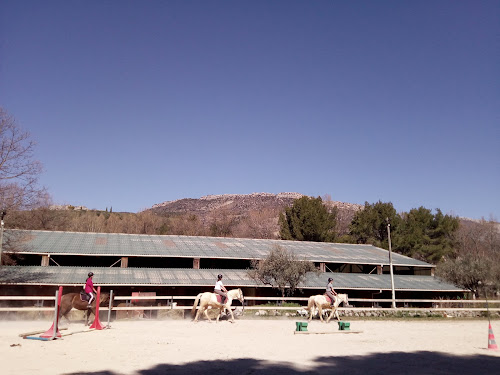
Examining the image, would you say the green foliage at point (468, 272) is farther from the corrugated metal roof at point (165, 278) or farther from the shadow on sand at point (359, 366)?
the shadow on sand at point (359, 366)

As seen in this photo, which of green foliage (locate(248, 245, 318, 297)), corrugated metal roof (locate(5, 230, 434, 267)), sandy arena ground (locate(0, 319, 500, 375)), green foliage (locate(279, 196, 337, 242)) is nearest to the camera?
sandy arena ground (locate(0, 319, 500, 375))

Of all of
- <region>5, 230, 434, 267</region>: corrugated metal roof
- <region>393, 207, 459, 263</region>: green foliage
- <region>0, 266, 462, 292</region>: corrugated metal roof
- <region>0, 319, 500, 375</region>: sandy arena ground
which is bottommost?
<region>0, 319, 500, 375</region>: sandy arena ground

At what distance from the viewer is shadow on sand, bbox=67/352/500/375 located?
8.22 m

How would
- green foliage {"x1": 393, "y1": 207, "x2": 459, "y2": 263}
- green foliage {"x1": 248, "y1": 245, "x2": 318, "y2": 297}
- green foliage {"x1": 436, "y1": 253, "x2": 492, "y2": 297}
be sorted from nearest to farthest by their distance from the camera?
1. green foliage {"x1": 248, "y1": 245, "x2": 318, "y2": 297}
2. green foliage {"x1": 436, "y1": 253, "x2": 492, "y2": 297}
3. green foliage {"x1": 393, "y1": 207, "x2": 459, "y2": 263}

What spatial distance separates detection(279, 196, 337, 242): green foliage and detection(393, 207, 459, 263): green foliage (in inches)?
369

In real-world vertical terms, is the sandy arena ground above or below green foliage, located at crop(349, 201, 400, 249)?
below

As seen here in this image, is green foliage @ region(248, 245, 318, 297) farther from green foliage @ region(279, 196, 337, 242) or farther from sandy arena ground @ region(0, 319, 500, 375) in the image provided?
green foliage @ region(279, 196, 337, 242)

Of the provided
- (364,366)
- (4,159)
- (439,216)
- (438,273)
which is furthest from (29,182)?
(439,216)

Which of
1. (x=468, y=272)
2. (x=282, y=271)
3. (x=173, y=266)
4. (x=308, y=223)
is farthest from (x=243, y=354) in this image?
(x=308, y=223)

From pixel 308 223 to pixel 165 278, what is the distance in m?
33.4

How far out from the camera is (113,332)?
14797mm

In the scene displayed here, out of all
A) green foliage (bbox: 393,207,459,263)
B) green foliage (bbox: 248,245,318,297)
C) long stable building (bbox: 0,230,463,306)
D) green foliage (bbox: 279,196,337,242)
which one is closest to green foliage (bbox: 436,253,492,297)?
long stable building (bbox: 0,230,463,306)

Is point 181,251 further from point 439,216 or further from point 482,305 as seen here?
point 439,216

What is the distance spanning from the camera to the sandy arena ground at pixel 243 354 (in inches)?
331
